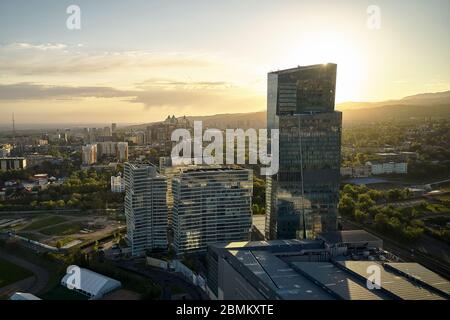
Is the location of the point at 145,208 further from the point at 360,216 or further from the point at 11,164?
the point at 11,164

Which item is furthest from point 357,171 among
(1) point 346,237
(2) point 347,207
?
(1) point 346,237

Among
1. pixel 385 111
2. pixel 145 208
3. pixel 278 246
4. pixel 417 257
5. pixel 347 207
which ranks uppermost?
pixel 385 111

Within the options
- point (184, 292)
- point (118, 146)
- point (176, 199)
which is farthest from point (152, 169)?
point (118, 146)

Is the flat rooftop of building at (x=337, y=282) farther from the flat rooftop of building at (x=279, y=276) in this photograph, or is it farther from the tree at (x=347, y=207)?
the tree at (x=347, y=207)

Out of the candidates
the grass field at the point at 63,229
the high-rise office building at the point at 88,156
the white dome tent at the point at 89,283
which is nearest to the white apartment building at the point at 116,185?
the grass field at the point at 63,229

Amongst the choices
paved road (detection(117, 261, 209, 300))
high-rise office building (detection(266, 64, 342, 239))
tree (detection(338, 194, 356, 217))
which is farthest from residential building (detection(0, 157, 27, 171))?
high-rise office building (detection(266, 64, 342, 239))

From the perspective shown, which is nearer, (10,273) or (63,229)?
(10,273)

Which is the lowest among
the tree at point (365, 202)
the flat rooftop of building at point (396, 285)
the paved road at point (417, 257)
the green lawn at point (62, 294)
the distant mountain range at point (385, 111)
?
the green lawn at point (62, 294)

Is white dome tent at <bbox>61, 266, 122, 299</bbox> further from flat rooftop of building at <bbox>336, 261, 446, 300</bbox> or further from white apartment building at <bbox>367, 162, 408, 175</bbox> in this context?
white apartment building at <bbox>367, 162, 408, 175</bbox>

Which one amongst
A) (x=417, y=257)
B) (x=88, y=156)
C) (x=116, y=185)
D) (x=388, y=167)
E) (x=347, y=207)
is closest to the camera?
(x=417, y=257)
